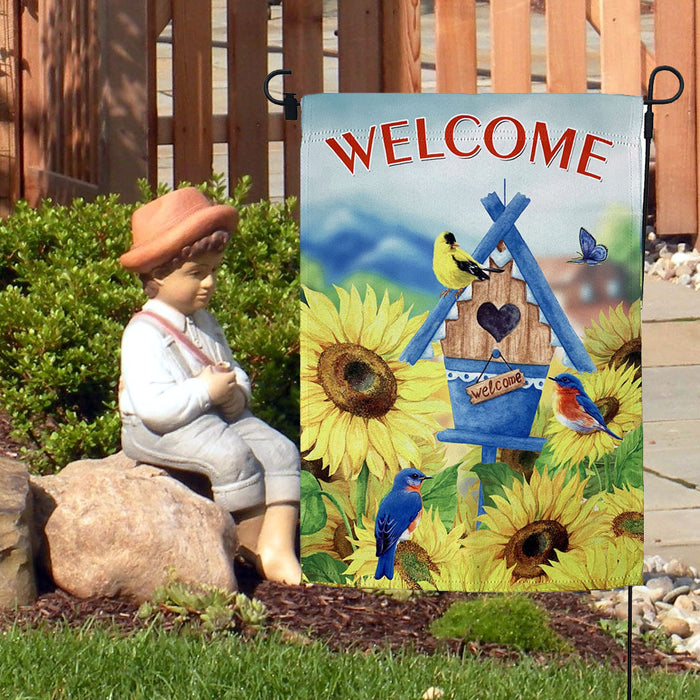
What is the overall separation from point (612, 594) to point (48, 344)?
8.63ft

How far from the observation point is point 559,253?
3.22m

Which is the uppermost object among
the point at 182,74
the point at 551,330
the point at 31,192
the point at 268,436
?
the point at 182,74

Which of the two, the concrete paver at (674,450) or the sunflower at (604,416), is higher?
the sunflower at (604,416)

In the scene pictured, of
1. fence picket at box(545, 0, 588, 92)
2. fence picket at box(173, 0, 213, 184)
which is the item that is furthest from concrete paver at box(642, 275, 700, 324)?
fence picket at box(173, 0, 213, 184)

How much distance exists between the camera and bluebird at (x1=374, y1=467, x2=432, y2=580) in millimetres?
3246

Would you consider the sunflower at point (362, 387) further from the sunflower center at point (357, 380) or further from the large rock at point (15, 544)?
the large rock at point (15, 544)

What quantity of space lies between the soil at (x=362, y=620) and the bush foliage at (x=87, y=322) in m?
1.24

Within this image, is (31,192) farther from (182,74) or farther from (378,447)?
(378,447)

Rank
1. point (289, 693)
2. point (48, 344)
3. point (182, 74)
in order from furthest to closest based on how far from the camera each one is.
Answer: point (182, 74) < point (48, 344) < point (289, 693)

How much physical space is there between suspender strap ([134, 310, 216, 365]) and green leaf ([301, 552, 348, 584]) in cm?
102

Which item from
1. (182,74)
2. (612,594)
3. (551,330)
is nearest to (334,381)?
(551,330)

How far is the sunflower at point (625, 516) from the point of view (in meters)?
3.32

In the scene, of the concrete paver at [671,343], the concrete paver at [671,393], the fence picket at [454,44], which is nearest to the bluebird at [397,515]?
the concrete paver at [671,393]

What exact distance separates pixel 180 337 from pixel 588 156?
1.61m
